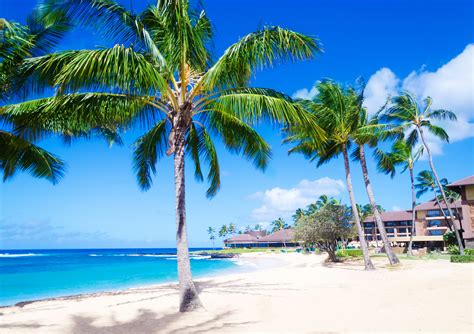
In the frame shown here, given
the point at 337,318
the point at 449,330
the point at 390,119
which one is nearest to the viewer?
the point at 449,330

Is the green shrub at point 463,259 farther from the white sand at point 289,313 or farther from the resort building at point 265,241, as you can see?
the resort building at point 265,241

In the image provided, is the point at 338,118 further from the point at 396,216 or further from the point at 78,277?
the point at 396,216

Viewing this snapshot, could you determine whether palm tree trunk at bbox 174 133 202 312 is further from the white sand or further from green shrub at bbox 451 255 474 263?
green shrub at bbox 451 255 474 263

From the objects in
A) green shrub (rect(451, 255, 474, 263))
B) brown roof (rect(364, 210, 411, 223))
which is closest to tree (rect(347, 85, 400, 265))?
green shrub (rect(451, 255, 474, 263))

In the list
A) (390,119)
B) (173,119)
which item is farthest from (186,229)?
(390,119)

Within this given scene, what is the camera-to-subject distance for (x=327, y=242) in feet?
84.5

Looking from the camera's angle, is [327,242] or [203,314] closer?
[203,314]

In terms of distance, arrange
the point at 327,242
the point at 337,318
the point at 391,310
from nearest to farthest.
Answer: the point at 337,318 → the point at 391,310 → the point at 327,242

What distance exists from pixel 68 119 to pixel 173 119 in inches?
99.9

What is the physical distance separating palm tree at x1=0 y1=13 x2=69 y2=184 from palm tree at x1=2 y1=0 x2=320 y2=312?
1.13 ft

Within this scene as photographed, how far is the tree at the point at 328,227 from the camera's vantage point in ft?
80.9

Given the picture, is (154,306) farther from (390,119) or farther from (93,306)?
(390,119)

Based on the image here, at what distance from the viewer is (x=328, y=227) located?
24.8 m

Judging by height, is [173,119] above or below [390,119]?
below
